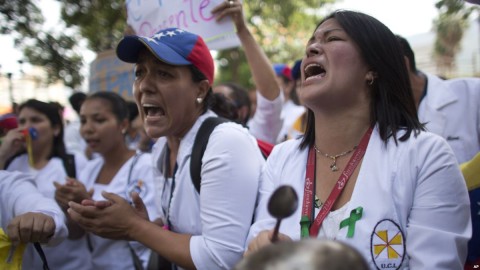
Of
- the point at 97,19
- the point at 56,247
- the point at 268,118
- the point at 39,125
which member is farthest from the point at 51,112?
the point at 268,118

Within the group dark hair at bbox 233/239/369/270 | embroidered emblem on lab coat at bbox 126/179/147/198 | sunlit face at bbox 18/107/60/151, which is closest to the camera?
dark hair at bbox 233/239/369/270

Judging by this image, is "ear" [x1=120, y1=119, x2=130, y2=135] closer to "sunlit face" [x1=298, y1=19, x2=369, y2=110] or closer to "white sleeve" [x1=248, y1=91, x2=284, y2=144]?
"white sleeve" [x1=248, y1=91, x2=284, y2=144]

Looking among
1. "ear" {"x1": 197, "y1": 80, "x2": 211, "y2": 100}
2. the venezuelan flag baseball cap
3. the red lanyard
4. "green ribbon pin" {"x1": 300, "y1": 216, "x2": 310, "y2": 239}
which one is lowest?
"green ribbon pin" {"x1": 300, "y1": 216, "x2": 310, "y2": 239}

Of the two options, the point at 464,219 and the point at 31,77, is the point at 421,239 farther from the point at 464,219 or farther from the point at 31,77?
the point at 31,77

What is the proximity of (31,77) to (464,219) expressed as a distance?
142 inches

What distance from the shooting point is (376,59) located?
5.95 ft

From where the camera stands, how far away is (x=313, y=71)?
1926mm

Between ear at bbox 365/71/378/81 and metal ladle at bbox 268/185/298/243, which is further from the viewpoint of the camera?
ear at bbox 365/71/378/81

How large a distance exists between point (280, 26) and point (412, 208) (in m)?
16.6

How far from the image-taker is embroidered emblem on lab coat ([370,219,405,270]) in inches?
60.6

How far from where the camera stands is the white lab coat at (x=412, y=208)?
1.51 m

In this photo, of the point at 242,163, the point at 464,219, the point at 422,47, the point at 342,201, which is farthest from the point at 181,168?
the point at 422,47

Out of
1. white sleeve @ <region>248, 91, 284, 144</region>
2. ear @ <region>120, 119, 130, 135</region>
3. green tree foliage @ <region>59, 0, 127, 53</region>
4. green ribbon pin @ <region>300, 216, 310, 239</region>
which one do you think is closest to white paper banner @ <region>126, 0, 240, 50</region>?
white sleeve @ <region>248, 91, 284, 144</region>

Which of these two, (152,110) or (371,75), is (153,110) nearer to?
(152,110)
